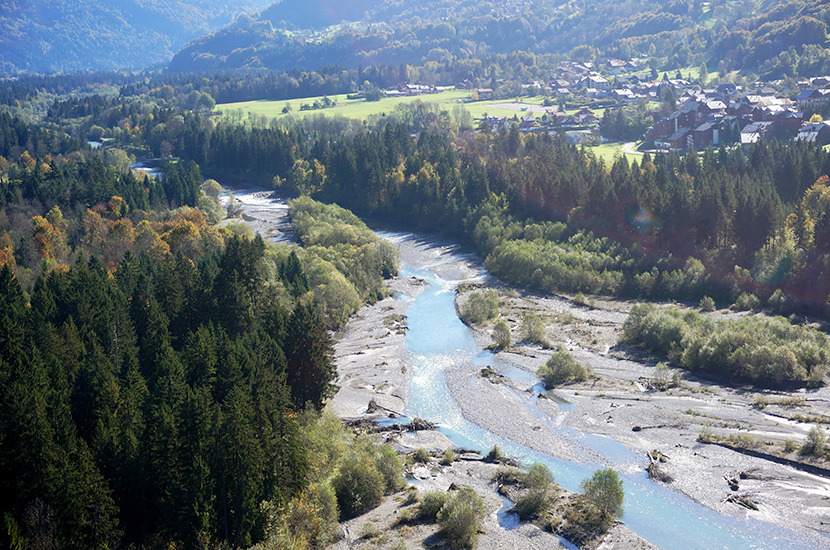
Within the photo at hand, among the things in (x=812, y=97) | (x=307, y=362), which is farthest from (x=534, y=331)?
(x=812, y=97)

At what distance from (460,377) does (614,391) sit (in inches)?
508

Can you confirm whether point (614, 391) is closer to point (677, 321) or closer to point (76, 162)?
point (677, 321)

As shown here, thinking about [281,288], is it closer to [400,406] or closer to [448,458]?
[400,406]

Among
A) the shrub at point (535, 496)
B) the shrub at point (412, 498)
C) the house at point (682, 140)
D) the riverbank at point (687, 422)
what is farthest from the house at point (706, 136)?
the shrub at point (412, 498)

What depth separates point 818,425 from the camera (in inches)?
1930

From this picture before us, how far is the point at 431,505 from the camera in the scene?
4125 cm

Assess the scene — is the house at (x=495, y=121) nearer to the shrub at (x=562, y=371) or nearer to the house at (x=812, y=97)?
the house at (x=812, y=97)

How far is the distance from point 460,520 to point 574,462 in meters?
12.5

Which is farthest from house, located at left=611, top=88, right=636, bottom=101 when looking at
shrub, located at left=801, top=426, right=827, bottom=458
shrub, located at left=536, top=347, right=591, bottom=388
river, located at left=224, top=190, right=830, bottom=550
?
shrub, located at left=801, top=426, right=827, bottom=458

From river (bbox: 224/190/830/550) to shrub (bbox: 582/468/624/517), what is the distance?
3.32 ft

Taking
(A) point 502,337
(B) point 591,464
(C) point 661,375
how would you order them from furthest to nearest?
(A) point 502,337 < (C) point 661,375 < (B) point 591,464

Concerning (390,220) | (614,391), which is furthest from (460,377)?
(390,220)

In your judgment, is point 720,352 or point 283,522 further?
point 720,352

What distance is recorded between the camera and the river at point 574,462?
39.3 meters
